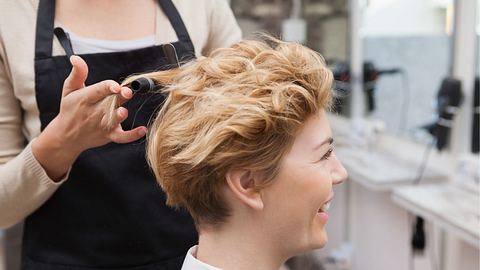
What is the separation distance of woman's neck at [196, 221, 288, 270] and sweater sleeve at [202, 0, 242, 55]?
502 millimetres

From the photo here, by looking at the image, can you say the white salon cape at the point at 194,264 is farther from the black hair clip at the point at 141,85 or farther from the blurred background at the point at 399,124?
the blurred background at the point at 399,124

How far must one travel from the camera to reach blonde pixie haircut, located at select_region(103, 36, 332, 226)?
0.86 metres

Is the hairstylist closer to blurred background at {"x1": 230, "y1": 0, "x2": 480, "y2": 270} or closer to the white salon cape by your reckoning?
the white salon cape

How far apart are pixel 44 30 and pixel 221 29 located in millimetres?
403

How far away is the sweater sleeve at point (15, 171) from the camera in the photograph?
41.5 inches

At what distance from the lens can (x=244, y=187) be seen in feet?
2.98

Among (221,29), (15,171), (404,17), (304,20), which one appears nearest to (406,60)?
(404,17)

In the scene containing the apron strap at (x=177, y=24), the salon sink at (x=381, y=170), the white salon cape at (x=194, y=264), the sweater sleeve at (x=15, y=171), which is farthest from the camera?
the salon sink at (x=381, y=170)

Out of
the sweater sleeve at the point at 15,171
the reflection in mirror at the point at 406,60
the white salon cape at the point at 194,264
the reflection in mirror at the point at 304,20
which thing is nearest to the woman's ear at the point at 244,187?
the white salon cape at the point at 194,264

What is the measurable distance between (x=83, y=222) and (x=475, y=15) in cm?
159

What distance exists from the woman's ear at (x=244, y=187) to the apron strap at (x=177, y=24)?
384 millimetres

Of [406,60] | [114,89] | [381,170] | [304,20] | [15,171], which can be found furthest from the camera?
[304,20]

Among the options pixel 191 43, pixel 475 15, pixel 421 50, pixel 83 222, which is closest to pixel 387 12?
pixel 421 50

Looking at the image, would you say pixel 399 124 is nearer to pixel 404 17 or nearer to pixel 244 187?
pixel 404 17
